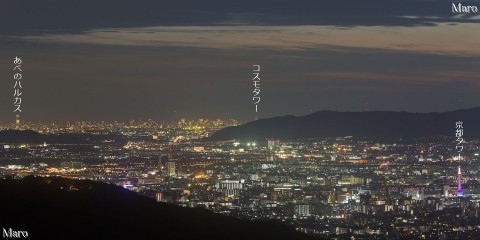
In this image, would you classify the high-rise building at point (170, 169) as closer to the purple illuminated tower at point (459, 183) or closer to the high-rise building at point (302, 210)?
the high-rise building at point (302, 210)

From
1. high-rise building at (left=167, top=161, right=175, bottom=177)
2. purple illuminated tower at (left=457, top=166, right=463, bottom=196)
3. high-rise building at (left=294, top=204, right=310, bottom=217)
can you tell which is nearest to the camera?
high-rise building at (left=294, top=204, right=310, bottom=217)

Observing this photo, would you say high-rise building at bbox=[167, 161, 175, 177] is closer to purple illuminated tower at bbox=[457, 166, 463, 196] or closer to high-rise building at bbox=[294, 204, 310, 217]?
high-rise building at bbox=[294, 204, 310, 217]

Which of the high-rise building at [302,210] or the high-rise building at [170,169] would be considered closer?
the high-rise building at [302,210]

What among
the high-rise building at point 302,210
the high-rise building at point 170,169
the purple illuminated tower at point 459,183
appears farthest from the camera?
the high-rise building at point 170,169

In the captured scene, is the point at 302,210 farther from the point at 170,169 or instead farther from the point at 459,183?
the point at 170,169

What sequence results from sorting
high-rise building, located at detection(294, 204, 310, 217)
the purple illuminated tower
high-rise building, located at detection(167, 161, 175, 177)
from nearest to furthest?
high-rise building, located at detection(294, 204, 310, 217), the purple illuminated tower, high-rise building, located at detection(167, 161, 175, 177)

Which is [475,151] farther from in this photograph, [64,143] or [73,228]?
[73,228]

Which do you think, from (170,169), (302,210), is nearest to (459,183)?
(302,210)

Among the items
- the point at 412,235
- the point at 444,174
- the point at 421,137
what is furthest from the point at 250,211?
the point at 421,137

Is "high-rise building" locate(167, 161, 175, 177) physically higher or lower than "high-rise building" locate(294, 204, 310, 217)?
higher

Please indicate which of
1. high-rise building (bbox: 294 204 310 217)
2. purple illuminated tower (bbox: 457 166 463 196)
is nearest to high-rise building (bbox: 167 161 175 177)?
high-rise building (bbox: 294 204 310 217)

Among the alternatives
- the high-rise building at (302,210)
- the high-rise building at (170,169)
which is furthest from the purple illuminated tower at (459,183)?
the high-rise building at (170,169)
